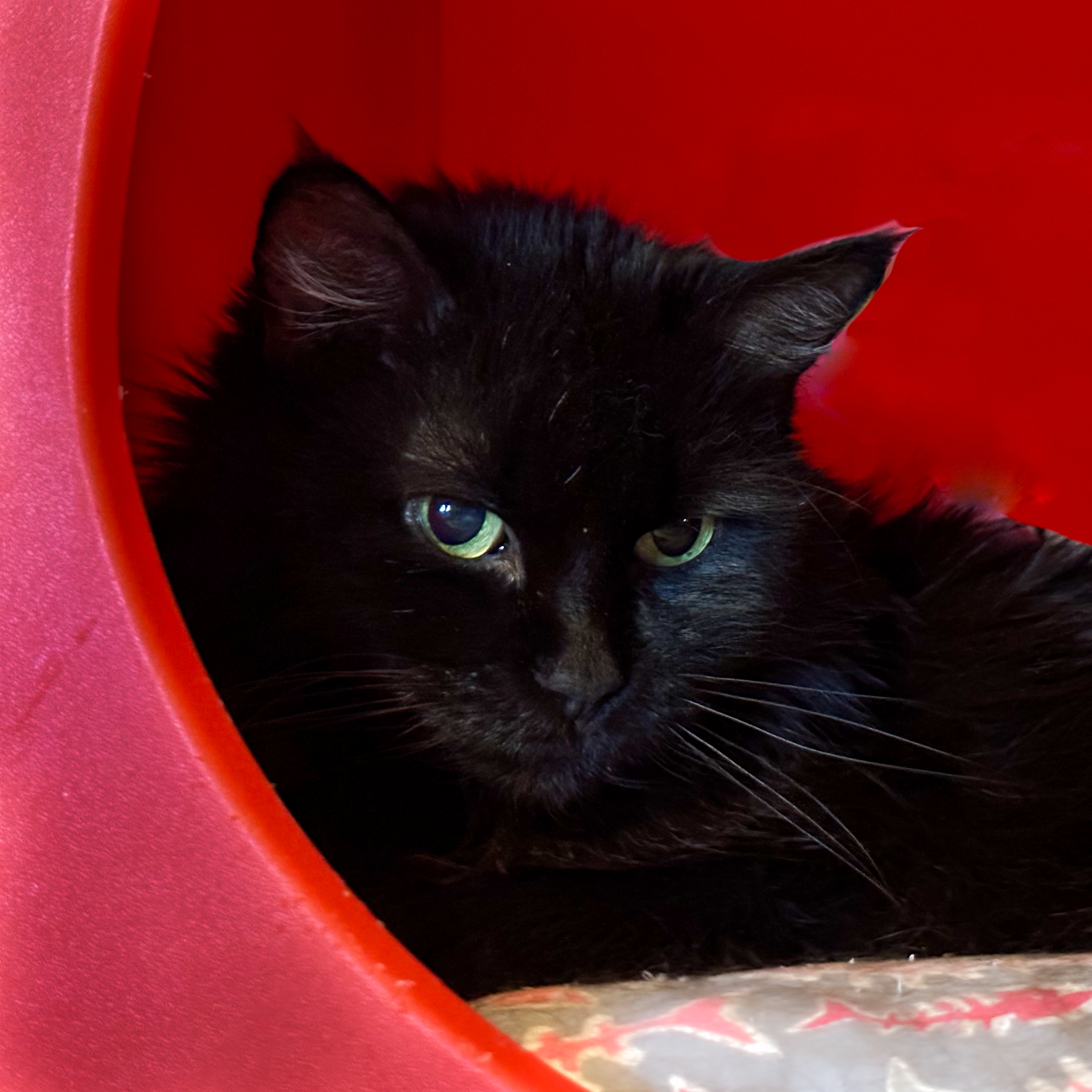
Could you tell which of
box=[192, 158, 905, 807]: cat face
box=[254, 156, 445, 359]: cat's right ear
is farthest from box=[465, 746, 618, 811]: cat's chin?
box=[254, 156, 445, 359]: cat's right ear

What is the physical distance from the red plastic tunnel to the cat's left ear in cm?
25

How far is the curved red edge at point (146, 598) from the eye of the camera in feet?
2.74

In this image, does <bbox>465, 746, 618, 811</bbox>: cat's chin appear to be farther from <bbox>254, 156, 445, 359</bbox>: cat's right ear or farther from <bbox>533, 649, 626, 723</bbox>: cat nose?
<bbox>254, 156, 445, 359</bbox>: cat's right ear

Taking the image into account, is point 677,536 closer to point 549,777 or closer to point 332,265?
point 549,777

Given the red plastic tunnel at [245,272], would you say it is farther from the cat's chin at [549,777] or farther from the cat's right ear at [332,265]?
the cat's chin at [549,777]

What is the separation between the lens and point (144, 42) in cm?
87

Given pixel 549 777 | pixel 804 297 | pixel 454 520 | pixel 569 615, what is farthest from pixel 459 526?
pixel 804 297

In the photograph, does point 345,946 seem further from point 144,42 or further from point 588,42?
point 588,42

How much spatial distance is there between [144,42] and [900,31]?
4.08ft

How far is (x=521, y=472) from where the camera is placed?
102 cm

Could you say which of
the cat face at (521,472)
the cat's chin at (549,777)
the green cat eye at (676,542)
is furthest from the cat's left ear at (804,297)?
the cat's chin at (549,777)

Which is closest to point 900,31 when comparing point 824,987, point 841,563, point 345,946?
point 841,563

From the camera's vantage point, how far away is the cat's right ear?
101 cm

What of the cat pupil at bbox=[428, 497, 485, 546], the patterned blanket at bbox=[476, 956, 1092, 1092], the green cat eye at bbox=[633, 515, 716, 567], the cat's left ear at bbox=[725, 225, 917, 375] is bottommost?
the patterned blanket at bbox=[476, 956, 1092, 1092]
